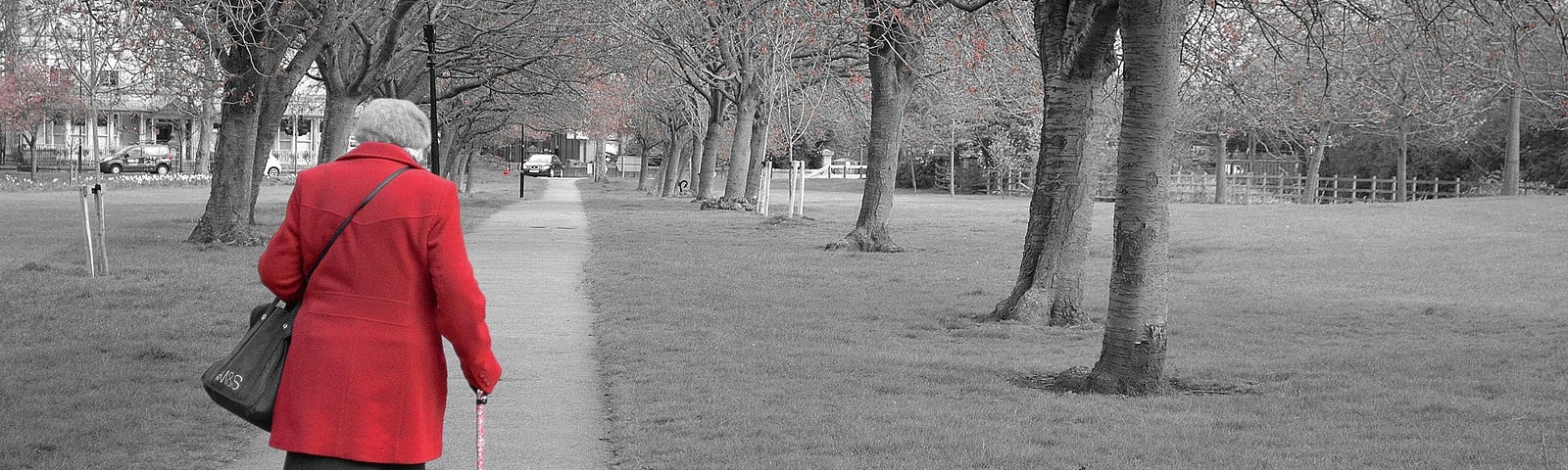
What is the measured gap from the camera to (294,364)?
396 centimetres

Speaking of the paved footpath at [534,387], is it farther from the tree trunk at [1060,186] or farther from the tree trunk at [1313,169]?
the tree trunk at [1313,169]

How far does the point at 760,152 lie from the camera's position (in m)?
39.5

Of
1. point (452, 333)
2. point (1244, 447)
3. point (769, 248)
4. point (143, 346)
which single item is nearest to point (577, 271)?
point (769, 248)

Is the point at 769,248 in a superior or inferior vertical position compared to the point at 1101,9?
inferior

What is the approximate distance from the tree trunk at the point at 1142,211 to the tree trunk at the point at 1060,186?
120 inches

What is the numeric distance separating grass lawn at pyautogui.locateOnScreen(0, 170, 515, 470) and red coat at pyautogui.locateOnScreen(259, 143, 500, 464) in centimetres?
265

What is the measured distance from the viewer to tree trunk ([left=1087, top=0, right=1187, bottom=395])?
8391mm

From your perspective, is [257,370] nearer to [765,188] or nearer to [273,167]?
[765,188]

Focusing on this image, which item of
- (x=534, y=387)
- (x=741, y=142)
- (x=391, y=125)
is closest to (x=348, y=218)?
(x=391, y=125)

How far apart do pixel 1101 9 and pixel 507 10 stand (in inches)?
609

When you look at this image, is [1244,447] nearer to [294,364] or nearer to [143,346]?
[294,364]

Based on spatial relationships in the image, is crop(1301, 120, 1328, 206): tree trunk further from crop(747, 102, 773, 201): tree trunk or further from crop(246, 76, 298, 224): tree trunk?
crop(246, 76, 298, 224): tree trunk

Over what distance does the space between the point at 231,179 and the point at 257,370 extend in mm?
16976

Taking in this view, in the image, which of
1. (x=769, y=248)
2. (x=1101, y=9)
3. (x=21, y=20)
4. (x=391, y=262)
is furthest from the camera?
(x=769, y=248)
